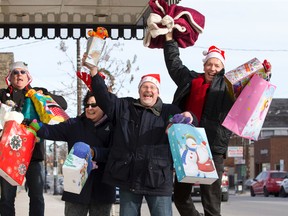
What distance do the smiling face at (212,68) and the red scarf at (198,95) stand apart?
63 millimetres

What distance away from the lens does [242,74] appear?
7570 millimetres

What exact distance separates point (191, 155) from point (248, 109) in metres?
0.86

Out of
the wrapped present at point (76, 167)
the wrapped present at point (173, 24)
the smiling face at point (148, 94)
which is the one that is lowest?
the wrapped present at point (76, 167)

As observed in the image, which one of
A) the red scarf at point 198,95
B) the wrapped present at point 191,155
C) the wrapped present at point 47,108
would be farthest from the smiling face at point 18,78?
the wrapped present at point 191,155

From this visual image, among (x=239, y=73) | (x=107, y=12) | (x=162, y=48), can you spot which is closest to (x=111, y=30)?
(x=107, y=12)

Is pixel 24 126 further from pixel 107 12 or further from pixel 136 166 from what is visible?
pixel 107 12

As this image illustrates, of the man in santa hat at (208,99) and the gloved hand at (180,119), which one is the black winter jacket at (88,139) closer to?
the man in santa hat at (208,99)

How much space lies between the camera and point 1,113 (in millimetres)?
8016

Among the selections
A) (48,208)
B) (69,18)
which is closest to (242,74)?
(69,18)

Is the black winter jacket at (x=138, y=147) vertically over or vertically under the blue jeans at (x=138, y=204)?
over

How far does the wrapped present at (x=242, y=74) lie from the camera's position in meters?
7.58

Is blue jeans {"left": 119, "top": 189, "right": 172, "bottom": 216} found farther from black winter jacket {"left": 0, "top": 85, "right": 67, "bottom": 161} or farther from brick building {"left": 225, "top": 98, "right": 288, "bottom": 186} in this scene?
brick building {"left": 225, "top": 98, "right": 288, "bottom": 186}

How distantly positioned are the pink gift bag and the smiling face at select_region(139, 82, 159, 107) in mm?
686

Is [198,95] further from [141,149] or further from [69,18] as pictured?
[69,18]
